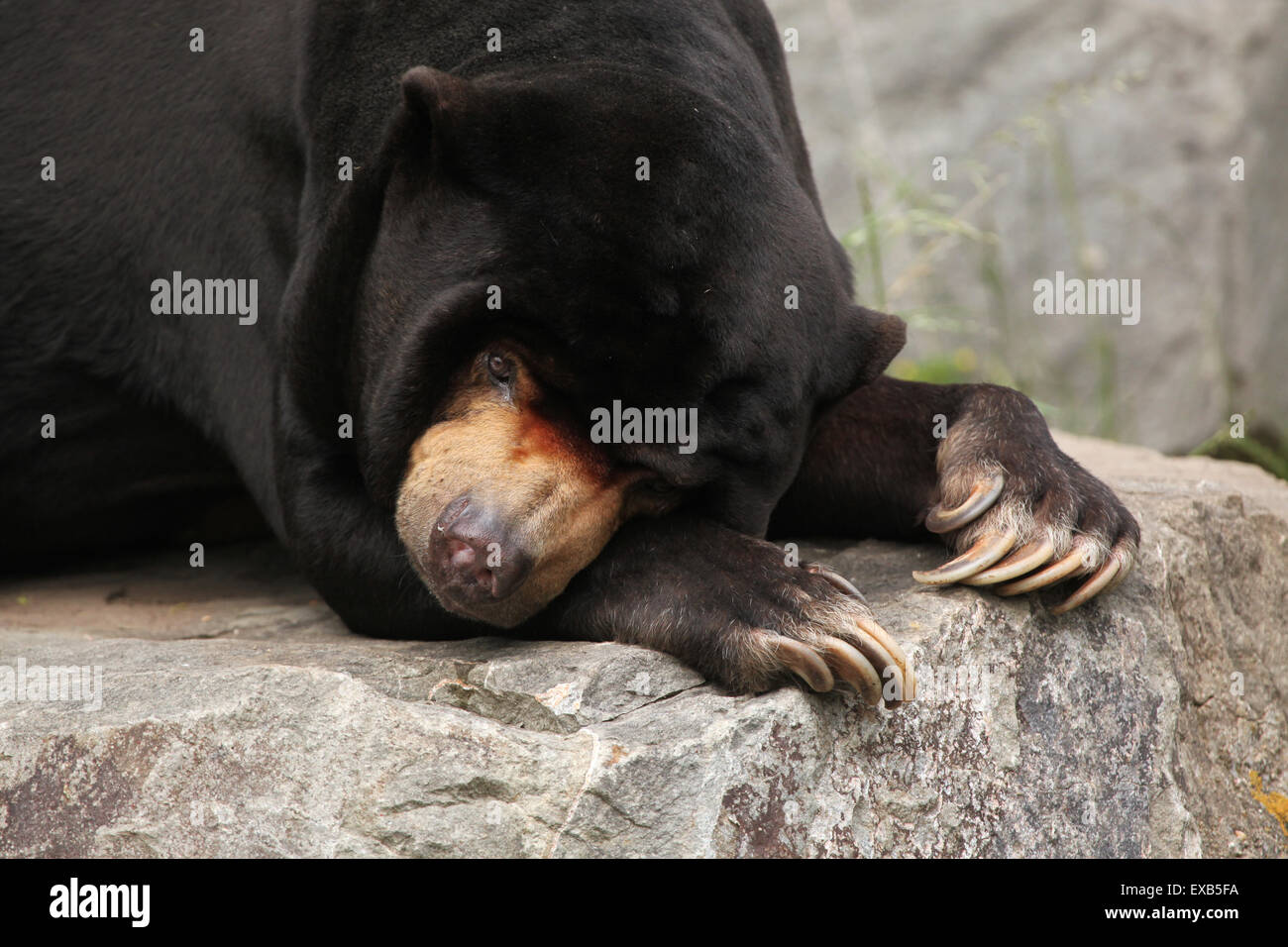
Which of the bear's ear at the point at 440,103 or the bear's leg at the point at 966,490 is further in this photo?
the bear's leg at the point at 966,490

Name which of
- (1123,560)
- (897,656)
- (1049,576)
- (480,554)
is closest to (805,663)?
(897,656)

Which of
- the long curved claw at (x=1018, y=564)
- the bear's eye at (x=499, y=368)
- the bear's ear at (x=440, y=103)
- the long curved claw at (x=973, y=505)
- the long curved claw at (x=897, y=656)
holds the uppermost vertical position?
the bear's ear at (x=440, y=103)

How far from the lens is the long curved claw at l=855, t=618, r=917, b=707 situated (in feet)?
9.62

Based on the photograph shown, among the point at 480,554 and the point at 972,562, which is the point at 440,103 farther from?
the point at 972,562

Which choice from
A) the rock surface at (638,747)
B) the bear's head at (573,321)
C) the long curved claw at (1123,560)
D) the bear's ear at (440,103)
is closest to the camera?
the rock surface at (638,747)

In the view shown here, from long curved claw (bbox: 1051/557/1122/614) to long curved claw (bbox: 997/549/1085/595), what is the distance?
0.18 feet

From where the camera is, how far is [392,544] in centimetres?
353

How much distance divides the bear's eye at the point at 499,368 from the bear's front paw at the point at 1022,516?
42.6 inches

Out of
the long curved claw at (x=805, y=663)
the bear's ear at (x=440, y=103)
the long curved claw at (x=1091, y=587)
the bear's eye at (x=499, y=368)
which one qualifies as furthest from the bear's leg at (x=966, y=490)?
the bear's ear at (x=440, y=103)

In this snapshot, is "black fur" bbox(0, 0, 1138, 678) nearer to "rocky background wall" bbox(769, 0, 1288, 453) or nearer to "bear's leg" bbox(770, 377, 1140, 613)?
"bear's leg" bbox(770, 377, 1140, 613)

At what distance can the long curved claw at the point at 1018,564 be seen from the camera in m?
3.37

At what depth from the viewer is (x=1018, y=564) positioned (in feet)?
11.1

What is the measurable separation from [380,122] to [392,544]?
3.45ft

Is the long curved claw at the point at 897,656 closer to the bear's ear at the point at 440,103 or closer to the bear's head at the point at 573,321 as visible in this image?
the bear's head at the point at 573,321
